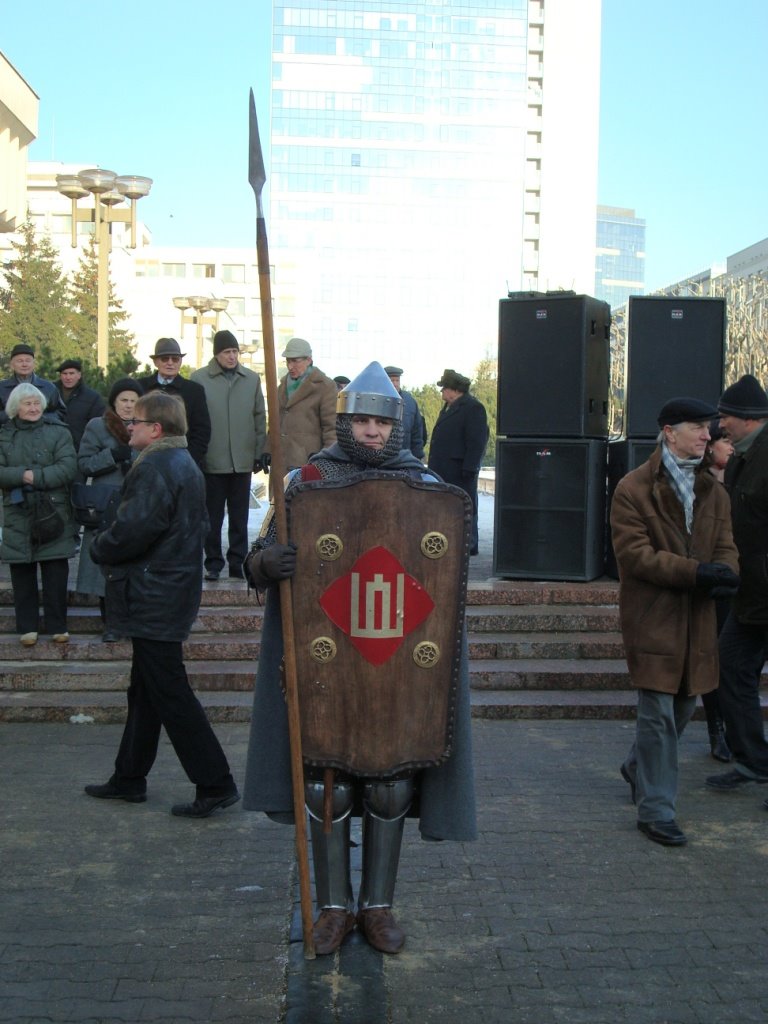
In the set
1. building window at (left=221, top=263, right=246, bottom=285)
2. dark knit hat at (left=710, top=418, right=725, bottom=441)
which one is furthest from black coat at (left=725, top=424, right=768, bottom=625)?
building window at (left=221, top=263, right=246, bottom=285)

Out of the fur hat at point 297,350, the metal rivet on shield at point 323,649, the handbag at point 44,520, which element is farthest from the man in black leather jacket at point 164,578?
the fur hat at point 297,350

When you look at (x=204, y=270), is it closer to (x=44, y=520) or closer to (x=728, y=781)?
(x=44, y=520)

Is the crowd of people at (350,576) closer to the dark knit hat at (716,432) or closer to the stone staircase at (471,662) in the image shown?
the dark knit hat at (716,432)

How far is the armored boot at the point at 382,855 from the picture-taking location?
4.39m

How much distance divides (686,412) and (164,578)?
2.57 meters

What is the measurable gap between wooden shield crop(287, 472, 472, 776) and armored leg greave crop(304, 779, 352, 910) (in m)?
0.17

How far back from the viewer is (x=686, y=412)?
19.2ft

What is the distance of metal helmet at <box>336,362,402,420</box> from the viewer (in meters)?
4.23

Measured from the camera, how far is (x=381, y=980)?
4.21 meters

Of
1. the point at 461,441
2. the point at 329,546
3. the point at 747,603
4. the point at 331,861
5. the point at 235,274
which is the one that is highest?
the point at 235,274

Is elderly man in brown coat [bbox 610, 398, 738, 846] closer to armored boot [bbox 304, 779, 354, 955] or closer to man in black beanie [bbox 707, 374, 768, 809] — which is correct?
man in black beanie [bbox 707, 374, 768, 809]

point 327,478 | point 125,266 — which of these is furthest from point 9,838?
point 125,266

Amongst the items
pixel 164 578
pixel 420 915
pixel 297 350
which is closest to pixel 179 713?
pixel 164 578

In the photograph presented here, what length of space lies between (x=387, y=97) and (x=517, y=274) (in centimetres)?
2641
